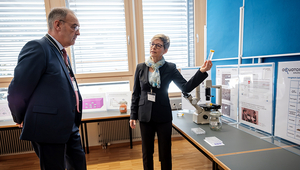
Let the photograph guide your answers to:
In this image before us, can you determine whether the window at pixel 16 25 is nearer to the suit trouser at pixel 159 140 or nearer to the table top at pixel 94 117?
the table top at pixel 94 117

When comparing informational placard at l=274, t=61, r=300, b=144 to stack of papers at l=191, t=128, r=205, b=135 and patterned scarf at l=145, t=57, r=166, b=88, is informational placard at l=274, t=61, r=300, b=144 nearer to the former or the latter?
stack of papers at l=191, t=128, r=205, b=135

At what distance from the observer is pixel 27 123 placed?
3.52 ft

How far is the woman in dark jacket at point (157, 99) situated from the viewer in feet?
5.16

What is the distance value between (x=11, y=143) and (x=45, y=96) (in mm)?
2545

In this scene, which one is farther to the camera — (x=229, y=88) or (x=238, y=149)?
(x=229, y=88)

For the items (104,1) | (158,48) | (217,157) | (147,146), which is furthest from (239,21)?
(104,1)

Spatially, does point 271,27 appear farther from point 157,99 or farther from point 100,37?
point 100,37

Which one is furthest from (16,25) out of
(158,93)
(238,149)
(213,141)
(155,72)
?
(238,149)

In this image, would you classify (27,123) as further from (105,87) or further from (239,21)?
(239,21)

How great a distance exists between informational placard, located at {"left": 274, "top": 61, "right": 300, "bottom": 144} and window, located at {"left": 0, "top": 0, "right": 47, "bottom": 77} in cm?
345

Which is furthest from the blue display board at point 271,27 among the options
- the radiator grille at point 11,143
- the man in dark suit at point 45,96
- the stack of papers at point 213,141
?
the radiator grille at point 11,143

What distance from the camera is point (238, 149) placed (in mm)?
1289

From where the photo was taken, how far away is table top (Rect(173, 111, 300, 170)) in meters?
1.10

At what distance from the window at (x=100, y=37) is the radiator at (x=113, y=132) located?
1.02 metres
